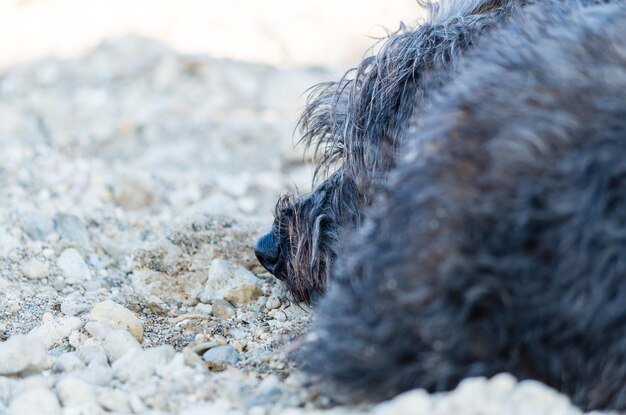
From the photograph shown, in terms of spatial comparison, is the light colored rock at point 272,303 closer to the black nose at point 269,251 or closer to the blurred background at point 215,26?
the black nose at point 269,251

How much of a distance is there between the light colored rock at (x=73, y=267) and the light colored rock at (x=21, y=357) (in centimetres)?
147

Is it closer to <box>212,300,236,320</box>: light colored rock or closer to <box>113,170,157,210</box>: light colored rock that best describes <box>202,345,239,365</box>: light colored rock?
<box>212,300,236,320</box>: light colored rock

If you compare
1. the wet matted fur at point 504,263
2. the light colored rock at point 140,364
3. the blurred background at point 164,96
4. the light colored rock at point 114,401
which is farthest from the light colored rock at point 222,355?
the blurred background at point 164,96

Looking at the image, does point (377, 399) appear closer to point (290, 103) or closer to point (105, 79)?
point (290, 103)

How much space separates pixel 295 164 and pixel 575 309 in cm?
539

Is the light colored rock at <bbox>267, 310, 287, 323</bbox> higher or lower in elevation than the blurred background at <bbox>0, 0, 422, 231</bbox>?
lower

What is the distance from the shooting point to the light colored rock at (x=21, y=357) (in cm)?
324

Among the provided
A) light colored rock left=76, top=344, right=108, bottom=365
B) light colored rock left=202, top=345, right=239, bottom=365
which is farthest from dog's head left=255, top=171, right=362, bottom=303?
light colored rock left=76, top=344, right=108, bottom=365

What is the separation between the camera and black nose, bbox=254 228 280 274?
454 cm

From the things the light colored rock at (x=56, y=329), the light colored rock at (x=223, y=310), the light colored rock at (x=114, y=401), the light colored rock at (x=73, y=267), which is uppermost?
the light colored rock at (x=73, y=267)

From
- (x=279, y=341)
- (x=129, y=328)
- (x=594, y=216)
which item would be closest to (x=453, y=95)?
(x=594, y=216)

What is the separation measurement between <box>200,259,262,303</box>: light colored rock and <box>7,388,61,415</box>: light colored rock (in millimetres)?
1558

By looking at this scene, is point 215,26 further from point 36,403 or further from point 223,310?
point 36,403

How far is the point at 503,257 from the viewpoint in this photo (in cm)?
262
